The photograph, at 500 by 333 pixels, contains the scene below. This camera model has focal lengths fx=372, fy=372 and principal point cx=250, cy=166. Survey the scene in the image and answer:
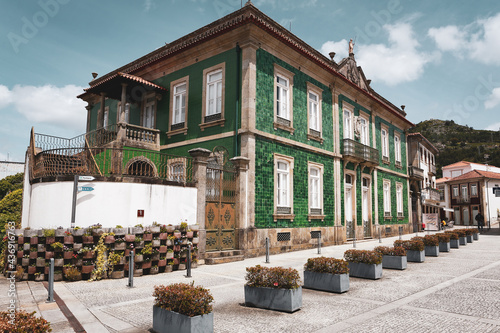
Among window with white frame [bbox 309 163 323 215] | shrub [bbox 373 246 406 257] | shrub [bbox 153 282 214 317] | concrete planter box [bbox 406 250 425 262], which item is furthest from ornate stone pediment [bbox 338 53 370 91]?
shrub [bbox 153 282 214 317]

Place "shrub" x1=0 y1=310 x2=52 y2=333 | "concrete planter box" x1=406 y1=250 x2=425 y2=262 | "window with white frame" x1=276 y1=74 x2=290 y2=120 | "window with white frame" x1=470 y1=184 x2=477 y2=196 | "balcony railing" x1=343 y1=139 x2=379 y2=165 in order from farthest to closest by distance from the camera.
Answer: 1. "window with white frame" x1=470 y1=184 x2=477 y2=196
2. "balcony railing" x1=343 y1=139 x2=379 y2=165
3. "window with white frame" x1=276 y1=74 x2=290 y2=120
4. "concrete planter box" x1=406 y1=250 x2=425 y2=262
5. "shrub" x1=0 y1=310 x2=52 y2=333

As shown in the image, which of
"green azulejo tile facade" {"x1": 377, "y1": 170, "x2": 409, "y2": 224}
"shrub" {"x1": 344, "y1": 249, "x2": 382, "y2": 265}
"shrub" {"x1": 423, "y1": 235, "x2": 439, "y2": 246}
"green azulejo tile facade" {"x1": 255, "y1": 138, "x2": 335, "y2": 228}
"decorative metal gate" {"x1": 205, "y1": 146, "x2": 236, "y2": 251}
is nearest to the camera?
"shrub" {"x1": 344, "y1": 249, "x2": 382, "y2": 265}

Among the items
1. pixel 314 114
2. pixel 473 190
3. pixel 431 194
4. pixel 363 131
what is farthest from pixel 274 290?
pixel 473 190

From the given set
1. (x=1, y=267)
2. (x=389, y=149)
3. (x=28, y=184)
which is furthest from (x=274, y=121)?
(x=389, y=149)

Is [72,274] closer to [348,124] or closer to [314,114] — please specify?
[314,114]

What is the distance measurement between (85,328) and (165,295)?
1438 mm

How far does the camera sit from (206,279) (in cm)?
963

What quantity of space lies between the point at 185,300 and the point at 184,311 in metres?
0.14

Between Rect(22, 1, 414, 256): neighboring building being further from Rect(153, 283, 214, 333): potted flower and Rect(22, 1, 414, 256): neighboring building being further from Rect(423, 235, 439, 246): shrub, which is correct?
Rect(153, 283, 214, 333): potted flower

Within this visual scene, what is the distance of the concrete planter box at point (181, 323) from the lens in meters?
4.78

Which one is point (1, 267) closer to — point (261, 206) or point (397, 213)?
point (261, 206)

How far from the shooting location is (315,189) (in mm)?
18875

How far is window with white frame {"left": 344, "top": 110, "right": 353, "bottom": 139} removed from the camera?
2208 centimetres

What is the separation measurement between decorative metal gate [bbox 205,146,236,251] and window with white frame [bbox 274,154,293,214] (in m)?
2.72
